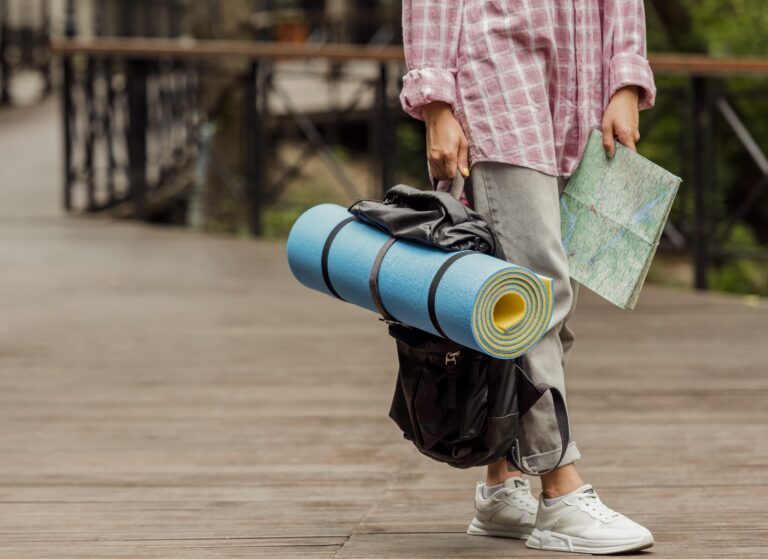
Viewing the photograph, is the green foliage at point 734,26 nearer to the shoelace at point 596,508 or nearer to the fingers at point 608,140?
the fingers at point 608,140

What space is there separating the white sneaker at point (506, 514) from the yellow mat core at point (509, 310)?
55cm

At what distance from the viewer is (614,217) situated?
256 cm

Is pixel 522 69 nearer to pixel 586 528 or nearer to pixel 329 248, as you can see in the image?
pixel 329 248

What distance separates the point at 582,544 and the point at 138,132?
7.30 metres

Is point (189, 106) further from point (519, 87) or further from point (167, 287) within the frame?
point (519, 87)

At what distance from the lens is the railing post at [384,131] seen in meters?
8.21

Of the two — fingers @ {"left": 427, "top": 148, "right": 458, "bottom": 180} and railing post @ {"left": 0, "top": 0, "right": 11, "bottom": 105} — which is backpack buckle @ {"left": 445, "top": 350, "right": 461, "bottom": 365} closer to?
fingers @ {"left": 427, "top": 148, "right": 458, "bottom": 180}

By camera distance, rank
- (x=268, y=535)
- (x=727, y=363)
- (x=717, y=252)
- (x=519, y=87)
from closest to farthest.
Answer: (x=519, y=87) → (x=268, y=535) → (x=727, y=363) → (x=717, y=252)

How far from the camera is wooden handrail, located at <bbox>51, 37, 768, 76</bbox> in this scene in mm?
6410

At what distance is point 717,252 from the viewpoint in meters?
6.90

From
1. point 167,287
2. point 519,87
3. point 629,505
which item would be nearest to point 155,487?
point 629,505

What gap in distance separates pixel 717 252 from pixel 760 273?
12.1 feet

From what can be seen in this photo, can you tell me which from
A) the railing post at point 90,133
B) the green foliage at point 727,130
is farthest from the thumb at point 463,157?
the railing post at point 90,133

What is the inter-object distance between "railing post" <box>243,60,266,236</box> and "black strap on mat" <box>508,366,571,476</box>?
617 centimetres
